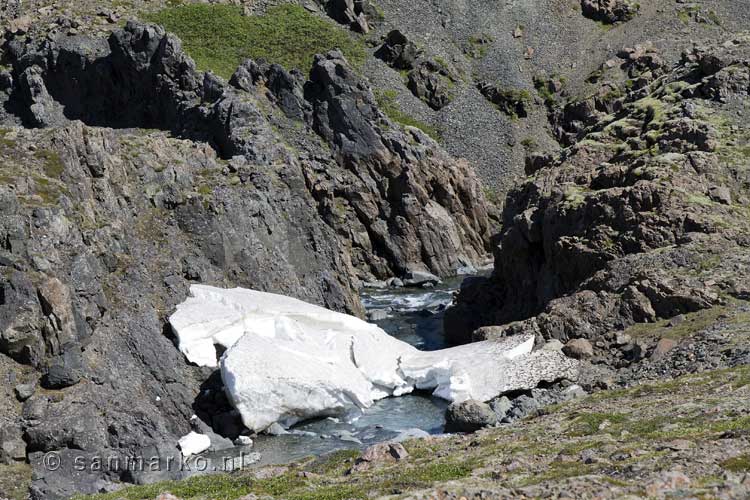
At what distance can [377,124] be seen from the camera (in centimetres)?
10812

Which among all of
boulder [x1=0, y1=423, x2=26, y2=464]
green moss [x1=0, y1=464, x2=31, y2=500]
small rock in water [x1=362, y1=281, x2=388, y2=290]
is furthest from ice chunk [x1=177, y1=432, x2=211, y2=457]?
small rock in water [x1=362, y1=281, x2=388, y2=290]

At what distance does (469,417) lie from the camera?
40.0 m

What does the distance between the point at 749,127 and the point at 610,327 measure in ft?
72.2

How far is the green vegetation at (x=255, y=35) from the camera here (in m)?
136

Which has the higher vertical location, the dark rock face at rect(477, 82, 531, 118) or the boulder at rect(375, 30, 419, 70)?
the boulder at rect(375, 30, 419, 70)

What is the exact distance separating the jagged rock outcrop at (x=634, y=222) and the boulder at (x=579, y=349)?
0.70 metres

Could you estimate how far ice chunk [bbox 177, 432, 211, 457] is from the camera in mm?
40531

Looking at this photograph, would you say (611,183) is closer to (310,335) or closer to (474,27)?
(310,335)

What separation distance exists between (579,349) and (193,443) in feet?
71.4

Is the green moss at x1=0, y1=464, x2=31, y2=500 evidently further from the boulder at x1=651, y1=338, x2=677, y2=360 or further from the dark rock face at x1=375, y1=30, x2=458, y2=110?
the dark rock face at x1=375, y1=30, x2=458, y2=110

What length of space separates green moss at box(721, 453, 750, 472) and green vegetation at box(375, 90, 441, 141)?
363 ft

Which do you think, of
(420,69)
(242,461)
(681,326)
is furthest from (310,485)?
(420,69)

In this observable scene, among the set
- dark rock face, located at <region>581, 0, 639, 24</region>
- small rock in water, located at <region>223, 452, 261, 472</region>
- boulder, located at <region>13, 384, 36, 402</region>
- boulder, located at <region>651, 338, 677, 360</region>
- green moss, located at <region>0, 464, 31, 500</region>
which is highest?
dark rock face, located at <region>581, 0, 639, 24</region>

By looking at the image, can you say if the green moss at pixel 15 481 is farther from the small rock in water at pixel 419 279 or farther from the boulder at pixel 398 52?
the boulder at pixel 398 52
